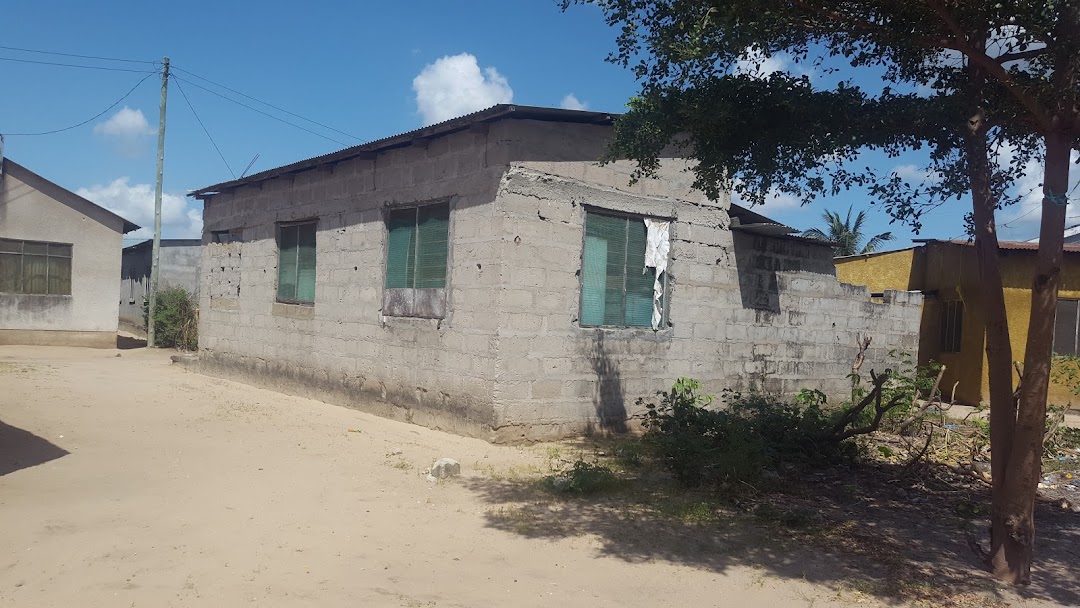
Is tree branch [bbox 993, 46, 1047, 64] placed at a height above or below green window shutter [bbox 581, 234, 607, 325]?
above

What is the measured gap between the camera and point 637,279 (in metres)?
9.71

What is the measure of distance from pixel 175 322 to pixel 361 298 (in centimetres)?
1384

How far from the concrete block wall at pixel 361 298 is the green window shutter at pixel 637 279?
2.00m

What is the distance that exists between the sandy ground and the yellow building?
10.7m

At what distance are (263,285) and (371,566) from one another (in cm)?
945

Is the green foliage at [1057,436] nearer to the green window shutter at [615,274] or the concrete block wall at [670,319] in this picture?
the concrete block wall at [670,319]

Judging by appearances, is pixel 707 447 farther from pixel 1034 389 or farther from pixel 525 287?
pixel 1034 389

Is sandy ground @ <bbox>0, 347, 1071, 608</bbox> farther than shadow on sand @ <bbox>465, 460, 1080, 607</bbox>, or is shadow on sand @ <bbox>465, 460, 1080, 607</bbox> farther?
shadow on sand @ <bbox>465, 460, 1080, 607</bbox>

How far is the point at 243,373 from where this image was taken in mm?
13641

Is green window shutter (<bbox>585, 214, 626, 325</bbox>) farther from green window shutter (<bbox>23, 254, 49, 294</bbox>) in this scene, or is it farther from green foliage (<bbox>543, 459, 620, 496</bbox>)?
green window shutter (<bbox>23, 254, 49, 294</bbox>)

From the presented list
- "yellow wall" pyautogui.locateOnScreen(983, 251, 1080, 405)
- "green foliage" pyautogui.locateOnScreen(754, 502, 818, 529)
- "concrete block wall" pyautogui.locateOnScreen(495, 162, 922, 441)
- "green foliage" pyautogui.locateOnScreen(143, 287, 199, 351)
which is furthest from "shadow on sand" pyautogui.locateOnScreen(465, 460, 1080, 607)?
"green foliage" pyautogui.locateOnScreen(143, 287, 199, 351)

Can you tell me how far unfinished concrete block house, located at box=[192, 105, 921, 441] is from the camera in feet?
28.1

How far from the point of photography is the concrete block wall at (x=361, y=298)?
8.73 metres

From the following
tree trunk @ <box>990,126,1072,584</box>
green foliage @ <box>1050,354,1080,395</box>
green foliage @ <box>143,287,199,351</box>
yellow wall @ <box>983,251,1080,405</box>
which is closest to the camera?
tree trunk @ <box>990,126,1072,584</box>
